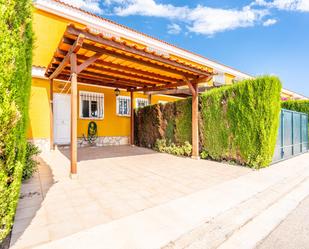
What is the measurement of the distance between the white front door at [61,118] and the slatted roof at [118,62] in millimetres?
1123

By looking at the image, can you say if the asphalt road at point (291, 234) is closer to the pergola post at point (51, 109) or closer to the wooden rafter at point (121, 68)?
the wooden rafter at point (121, 68)

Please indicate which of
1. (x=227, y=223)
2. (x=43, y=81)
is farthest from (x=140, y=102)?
(x=227, y=223)

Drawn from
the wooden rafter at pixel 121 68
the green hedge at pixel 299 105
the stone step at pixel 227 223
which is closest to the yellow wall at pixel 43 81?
the wooden rafter at pixel 121 68

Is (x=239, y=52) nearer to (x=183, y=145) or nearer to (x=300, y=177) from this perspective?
(x=183, y=145)

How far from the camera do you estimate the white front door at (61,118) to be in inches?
383

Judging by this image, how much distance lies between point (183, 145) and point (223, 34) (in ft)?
41.3

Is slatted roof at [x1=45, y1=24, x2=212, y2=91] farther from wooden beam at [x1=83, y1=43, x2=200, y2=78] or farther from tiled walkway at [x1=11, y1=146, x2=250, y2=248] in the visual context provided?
tiled walkway at [x1=11, y1=146, x2=250, y2=248]

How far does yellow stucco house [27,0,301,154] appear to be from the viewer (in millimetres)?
6398

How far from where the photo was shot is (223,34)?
16.5 meters

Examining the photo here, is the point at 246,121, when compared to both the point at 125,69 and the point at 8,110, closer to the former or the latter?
the point at 125,69

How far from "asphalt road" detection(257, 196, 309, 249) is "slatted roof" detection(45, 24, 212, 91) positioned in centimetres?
501

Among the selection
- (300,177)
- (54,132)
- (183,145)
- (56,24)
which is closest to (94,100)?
(54,132)

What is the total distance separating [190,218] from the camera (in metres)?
2.94

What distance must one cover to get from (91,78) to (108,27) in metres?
4.24
